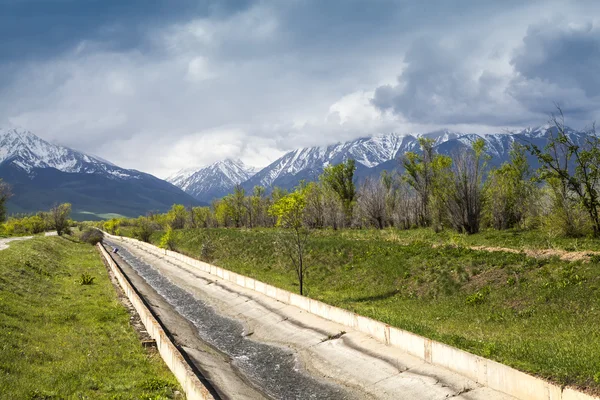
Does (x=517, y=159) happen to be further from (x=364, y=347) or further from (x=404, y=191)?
(x=364, y=347)

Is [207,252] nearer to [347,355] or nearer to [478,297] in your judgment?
[478,297]

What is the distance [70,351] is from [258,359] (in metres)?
9.20

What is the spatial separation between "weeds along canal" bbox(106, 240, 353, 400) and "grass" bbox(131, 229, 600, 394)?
534 centimetres

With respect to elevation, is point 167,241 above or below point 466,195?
below

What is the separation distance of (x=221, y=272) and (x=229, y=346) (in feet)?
77.4

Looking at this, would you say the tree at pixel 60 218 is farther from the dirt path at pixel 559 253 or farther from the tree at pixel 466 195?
the dirt path at pixel 559 253

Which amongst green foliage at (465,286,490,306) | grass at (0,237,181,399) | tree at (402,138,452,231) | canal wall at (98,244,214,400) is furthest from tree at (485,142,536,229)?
grass at (0,237,181,399)

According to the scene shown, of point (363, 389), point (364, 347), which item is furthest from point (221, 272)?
point (363, 389)

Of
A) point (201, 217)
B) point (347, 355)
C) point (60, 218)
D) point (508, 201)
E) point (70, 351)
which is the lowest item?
point (347, 355)

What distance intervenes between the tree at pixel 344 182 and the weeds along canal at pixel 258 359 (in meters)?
53.8

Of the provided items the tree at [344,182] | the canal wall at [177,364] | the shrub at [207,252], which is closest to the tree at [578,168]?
the canal wall at [177,364]

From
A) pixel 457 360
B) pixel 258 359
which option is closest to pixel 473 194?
pixel 258 359

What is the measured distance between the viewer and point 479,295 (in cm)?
2791

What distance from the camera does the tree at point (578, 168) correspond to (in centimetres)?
3666
